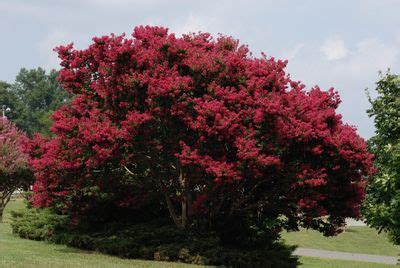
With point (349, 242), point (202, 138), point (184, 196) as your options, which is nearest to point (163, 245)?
point (184, 196)

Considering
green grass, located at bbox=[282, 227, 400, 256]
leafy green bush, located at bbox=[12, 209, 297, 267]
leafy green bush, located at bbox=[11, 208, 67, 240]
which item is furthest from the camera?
green grass, located at bbox=[282, 227, 400, 256]

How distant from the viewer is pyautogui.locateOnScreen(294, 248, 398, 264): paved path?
88.8 ft

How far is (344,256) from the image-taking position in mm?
28203

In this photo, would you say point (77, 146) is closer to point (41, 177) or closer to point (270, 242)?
point (41, 177)

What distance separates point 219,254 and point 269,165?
9.95ft

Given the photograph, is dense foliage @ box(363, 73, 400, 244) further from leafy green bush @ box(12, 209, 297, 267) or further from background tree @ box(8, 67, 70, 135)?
background tree @ box(8, 67, 70, 135)

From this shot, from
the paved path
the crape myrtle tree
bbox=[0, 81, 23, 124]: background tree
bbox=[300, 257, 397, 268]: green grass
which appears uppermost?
bbox=[0, 81, 23, 124]: background tree

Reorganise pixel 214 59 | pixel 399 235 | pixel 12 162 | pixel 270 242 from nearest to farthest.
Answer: pixel 399 235, pixel 214 59, pixel 270 242, pixel 12 162

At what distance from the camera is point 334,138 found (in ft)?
53.8

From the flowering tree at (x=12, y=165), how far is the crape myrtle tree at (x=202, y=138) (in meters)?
14.1

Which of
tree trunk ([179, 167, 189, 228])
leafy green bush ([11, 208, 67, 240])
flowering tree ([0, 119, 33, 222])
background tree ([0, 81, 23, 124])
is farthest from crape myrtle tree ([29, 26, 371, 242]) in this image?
background tree ([0, 81, 23, 124])

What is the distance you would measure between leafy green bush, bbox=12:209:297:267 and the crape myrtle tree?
0.77 m

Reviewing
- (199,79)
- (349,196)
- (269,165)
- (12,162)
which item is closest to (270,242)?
(349,196)

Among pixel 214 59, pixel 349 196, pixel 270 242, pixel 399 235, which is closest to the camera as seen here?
pixel 399 235
